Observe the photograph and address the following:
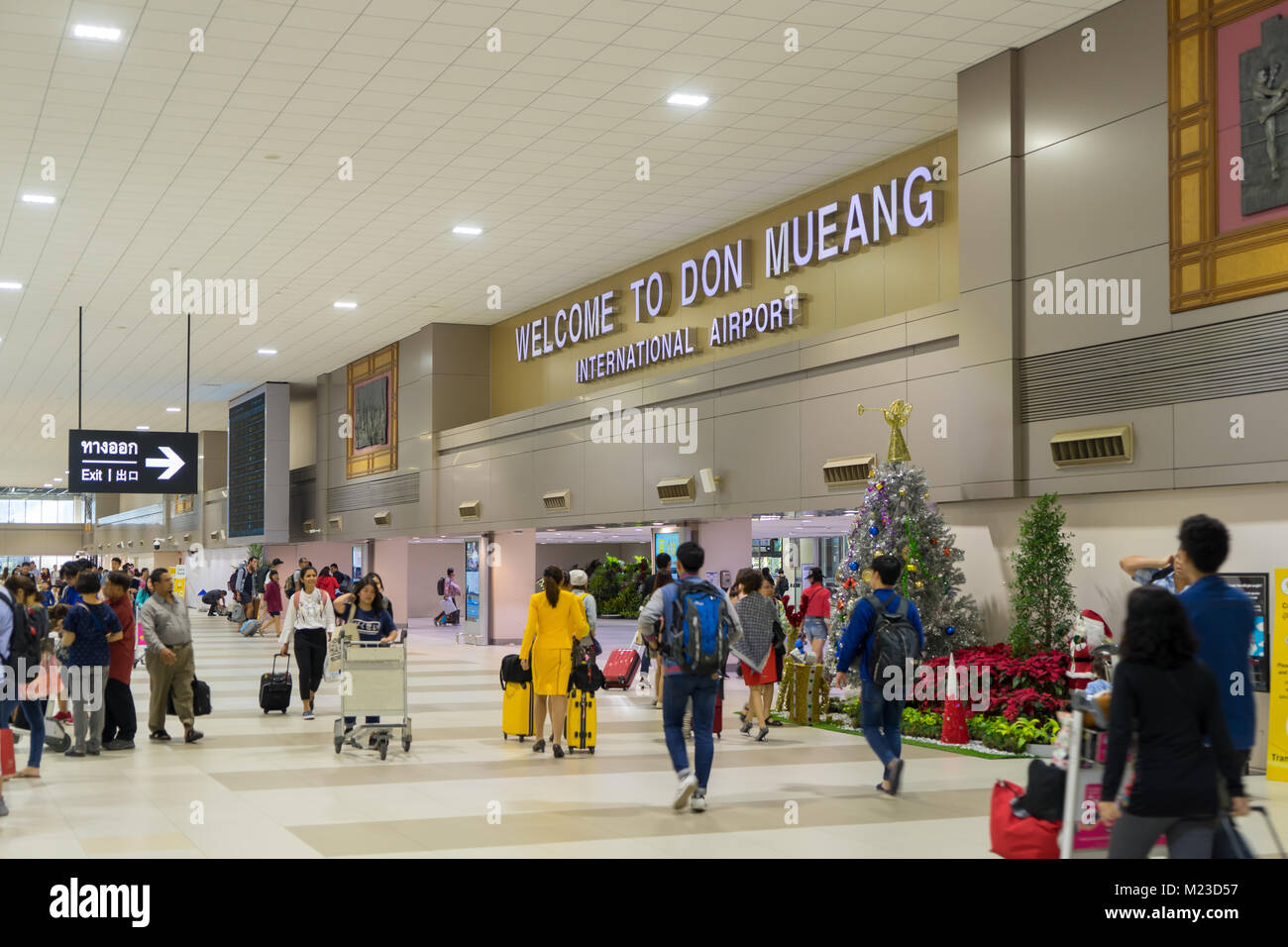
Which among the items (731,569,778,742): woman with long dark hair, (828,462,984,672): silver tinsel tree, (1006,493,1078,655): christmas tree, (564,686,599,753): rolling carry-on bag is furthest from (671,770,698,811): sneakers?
(1006,493,1078,655): christmas tree

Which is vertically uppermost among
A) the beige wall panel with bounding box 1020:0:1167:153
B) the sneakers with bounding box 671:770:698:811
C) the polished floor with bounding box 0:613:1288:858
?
the beige wall panel with bounding box 1020:0:1167:153

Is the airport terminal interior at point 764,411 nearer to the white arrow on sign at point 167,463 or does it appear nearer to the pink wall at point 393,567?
the white arrow on sign at point 167,463

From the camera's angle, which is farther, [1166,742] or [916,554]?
[916,554]

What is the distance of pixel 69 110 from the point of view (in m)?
13.3

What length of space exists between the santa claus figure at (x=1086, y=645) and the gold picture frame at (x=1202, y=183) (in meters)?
2.66

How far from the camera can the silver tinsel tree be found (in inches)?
478

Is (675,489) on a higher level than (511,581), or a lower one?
higher

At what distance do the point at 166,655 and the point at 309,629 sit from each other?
2387 millimetres

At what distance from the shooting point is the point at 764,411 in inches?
650

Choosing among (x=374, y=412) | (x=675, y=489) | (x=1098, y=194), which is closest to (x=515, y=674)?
(x=1098, y=194)

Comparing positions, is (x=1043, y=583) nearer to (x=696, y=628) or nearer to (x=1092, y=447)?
(x=1092, y=447)

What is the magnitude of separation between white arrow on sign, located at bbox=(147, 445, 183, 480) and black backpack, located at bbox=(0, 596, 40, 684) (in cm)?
1105
